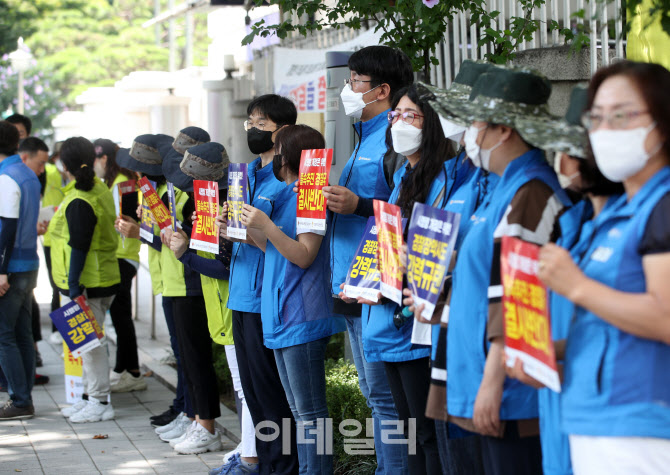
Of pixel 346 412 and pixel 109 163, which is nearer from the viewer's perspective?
pixel 346 412

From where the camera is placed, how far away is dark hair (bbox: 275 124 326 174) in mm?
4547

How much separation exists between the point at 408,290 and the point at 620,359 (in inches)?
46.7

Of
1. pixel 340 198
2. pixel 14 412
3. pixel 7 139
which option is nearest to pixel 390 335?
pixel 340 198

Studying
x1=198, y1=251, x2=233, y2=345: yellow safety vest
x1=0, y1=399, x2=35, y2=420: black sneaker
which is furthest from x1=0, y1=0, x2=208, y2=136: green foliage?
x1=198, y1=251, x2=233, y2=345: yellow safety vest

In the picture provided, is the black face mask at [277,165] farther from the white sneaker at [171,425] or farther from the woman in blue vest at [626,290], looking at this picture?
the white sneaker at [171,425]

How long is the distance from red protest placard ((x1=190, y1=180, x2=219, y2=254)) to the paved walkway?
5.31ft

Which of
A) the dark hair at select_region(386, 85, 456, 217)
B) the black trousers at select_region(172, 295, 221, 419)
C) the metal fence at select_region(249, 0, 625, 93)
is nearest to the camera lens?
the dark hair at select_region(386, 85, 456, 217)

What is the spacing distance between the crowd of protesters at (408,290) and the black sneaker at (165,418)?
0.03 metres

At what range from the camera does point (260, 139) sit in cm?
492

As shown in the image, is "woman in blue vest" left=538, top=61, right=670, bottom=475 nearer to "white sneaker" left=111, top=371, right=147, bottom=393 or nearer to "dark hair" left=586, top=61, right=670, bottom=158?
"dark hair" left=586, top=61, right=670, bottom=158

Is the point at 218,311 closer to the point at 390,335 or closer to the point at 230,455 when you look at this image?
the point at 230,455

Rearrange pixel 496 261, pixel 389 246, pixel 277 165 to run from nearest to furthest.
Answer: pixel 496 261 < pixel 389 246 < pixel 277 165

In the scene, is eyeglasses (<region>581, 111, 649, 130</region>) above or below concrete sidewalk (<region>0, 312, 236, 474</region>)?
above

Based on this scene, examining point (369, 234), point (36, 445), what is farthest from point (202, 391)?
point (369, 234)
